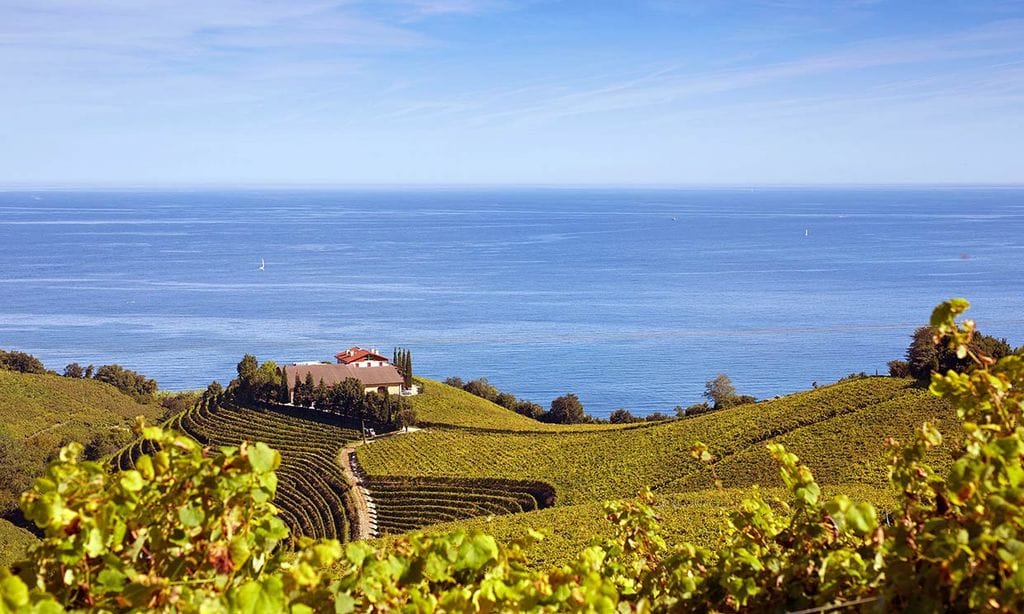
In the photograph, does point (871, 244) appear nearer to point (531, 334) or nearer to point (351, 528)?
point (531, 334)

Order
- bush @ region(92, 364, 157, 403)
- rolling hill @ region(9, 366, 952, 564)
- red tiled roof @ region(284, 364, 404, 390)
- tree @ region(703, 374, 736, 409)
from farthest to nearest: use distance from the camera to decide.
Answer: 1. bush @ region(92, 364, 157, 403)
2. red tiled roof @ region(284, 364, 404, 390)
3. tree @ region(703, 374, 736, 409)
4. rolling hill @ region(9, 366, 952, 564)

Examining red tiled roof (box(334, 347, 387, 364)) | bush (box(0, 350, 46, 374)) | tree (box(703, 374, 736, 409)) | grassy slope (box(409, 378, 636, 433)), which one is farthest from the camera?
bush (box(0, 350, 46, 374))

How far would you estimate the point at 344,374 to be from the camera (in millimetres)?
53094

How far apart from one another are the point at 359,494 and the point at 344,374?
16408 millimetres

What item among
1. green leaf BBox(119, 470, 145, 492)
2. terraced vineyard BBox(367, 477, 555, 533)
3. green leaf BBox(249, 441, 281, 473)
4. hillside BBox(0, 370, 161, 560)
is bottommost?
hillside BBox(0, 370, 161, 560)

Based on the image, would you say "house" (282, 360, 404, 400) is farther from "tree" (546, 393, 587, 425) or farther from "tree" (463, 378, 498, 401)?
"tree" (546, 393, 587, 425)

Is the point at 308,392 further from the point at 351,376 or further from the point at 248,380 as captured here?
the point at 248,380

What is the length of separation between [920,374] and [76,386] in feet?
165

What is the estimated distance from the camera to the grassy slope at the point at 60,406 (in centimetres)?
5144

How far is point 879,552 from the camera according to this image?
11.0ft

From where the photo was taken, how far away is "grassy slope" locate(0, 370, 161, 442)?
51438 millimetres

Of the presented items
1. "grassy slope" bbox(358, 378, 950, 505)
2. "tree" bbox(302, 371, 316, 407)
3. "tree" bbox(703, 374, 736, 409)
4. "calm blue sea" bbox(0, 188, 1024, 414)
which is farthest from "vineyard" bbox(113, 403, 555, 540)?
"calm blue sea" bbox(0, 188, 1024, 414)

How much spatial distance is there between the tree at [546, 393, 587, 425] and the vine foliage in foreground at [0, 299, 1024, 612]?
166 feet

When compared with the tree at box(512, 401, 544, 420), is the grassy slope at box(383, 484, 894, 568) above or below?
above
